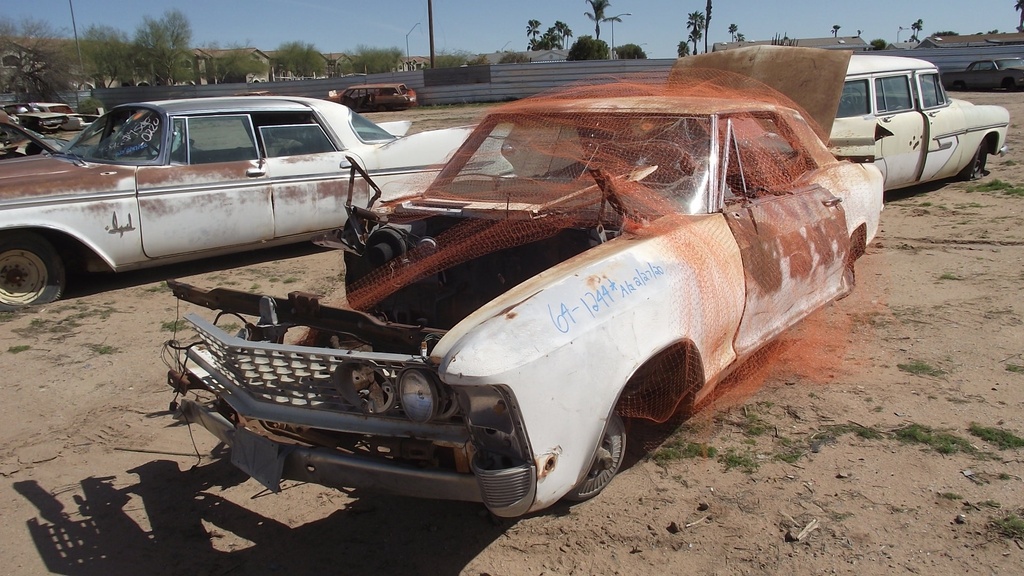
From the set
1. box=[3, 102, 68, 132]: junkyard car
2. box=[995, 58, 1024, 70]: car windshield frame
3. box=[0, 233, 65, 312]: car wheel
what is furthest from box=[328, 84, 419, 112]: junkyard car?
box=[0, 233, 65, 312]: car wheel

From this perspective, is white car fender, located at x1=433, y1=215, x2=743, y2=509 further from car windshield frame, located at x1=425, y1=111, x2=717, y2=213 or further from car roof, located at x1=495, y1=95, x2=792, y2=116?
car roof, located at x1=495, y1=95, x2=792, y2=116

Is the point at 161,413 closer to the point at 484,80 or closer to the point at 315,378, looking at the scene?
the point at 315,378

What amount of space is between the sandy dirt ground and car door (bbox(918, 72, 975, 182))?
4024 mm

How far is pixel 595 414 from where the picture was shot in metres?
2.68

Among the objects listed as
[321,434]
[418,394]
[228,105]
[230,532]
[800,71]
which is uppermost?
[800,71]

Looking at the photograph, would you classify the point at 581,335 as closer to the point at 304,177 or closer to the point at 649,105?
the point at 649,105

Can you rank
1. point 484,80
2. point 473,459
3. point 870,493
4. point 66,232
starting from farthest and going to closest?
1. point 484,80
2. point 66,232
3. point 870,493
4. point 473,459

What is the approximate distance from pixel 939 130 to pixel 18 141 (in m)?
11.0

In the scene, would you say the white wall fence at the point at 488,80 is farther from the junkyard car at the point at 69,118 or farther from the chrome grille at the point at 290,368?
the chrome grille at the point at 290,368

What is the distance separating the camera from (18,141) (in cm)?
973

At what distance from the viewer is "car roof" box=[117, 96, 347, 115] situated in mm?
6941

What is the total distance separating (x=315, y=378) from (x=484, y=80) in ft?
99.4

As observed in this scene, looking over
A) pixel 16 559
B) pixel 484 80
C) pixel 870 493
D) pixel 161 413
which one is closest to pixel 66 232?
pixel 161 413

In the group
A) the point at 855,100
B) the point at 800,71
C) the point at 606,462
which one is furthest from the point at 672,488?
the point at 855,100
